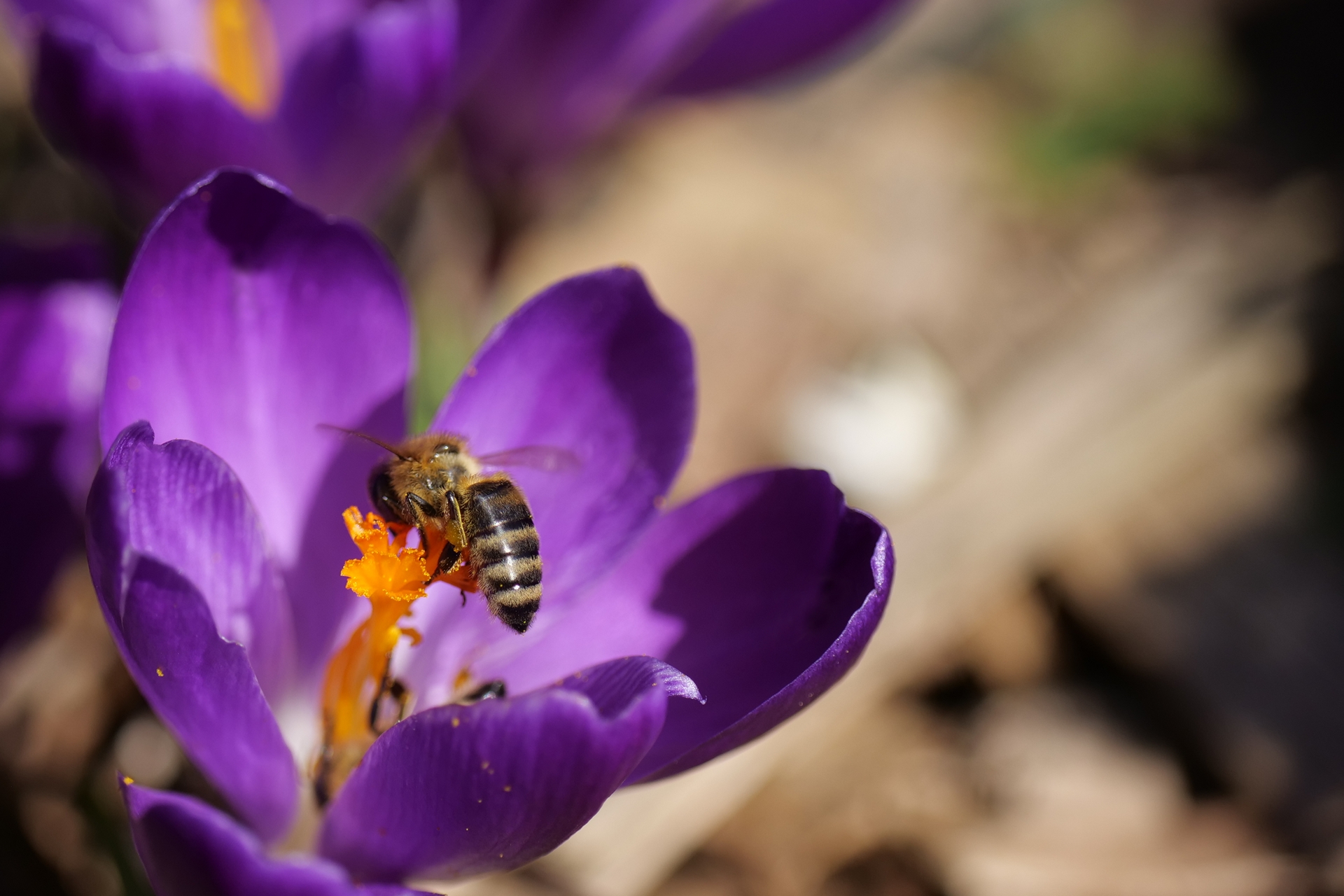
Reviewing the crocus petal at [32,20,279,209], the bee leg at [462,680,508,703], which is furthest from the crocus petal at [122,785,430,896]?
the crocus petal at [32,20,279,209]

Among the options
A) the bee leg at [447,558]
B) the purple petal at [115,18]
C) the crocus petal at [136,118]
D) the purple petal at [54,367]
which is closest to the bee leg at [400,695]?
the bee leg at [447,558]

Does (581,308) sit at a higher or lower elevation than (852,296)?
higher

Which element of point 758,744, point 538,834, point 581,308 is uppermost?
point 581,308

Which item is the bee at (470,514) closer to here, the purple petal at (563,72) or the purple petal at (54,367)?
the purple petal at (54,367)

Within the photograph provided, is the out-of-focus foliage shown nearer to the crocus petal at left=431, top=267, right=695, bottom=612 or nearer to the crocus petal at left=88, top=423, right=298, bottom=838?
the crocus petal at left=431, top=267, right=695, bottom=612

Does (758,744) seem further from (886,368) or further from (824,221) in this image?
(824,221)

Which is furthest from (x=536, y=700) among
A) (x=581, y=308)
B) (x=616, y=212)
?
(x=616, y=212)

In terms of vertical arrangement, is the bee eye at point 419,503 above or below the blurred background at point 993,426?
above
